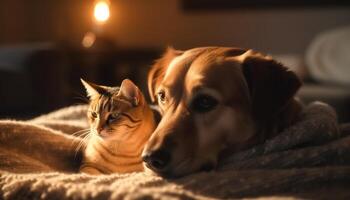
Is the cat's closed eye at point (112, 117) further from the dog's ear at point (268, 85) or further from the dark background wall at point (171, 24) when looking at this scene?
the dark background wall at point (171, 24)

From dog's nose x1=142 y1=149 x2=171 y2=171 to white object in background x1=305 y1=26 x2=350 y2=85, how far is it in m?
2.29

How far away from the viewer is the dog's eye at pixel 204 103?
938 millimetres

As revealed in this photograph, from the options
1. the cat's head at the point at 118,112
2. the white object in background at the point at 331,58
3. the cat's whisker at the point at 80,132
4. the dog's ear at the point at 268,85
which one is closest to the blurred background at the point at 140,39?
the white object in background at the point at 331,58

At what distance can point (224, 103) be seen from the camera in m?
0.94

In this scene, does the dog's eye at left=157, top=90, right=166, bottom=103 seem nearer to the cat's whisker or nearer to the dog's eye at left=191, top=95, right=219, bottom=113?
the dog's eye at left=191, top=95, right=219, bottom=113

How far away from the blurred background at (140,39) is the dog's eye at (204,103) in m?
1.70

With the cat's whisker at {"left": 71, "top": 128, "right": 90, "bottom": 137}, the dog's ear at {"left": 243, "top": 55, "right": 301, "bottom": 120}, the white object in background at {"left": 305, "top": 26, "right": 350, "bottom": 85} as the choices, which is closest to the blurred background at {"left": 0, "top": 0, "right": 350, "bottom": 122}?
the white object in background at {"left": 305, "top": 26, "right": 350, "bottom": 85}

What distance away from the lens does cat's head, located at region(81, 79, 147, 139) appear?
1.16 meters

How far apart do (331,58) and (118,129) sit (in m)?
2.25

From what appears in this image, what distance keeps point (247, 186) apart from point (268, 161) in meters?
0.11

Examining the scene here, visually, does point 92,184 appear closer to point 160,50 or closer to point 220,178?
point 220,178

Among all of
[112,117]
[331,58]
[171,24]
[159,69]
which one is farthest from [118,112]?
[171,24]

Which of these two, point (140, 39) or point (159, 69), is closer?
point (159, 69)

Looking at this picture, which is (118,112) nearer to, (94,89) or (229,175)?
(94,89)
